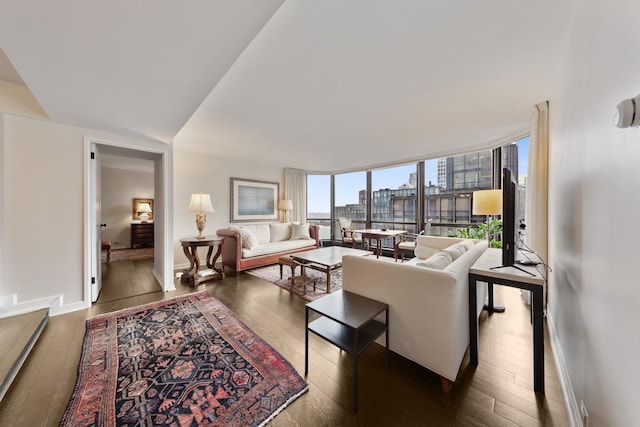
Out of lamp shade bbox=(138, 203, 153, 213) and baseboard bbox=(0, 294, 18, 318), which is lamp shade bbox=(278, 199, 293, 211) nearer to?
lamp shade bbox=(138, 203, 153, 213)

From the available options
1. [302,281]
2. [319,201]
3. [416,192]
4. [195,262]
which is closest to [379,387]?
[302,281]

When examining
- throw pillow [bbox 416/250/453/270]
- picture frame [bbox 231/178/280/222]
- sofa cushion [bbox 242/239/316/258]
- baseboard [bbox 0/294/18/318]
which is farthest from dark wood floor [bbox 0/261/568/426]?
picture frame [bbox 231/178/280/222]

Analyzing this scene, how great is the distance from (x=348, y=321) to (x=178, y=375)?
1.28 m

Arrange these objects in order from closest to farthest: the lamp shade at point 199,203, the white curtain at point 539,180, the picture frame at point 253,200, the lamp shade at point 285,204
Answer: the white curtain at point 539,180, the lamp shade at point 199,203, the picture frame at point 253,200, the lamp shade at point 285,204

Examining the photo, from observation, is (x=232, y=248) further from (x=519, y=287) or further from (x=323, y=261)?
(x=519, y=287)

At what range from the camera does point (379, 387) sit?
1516 mm

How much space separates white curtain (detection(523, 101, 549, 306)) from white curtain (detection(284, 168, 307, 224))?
4.87 m

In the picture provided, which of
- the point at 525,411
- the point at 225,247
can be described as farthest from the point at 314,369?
the point at 225,247

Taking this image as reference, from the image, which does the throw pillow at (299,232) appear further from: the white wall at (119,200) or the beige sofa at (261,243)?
the white wall at (119,200)

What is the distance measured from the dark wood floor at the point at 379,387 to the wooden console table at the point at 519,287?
0.13m

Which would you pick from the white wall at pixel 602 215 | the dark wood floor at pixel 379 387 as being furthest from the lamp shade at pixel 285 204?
the white wall at pixel 602 215

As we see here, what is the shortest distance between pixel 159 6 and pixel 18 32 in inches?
33.5

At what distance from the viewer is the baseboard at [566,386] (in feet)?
3.95

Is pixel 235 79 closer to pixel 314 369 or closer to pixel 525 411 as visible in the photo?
pixel 314 369
